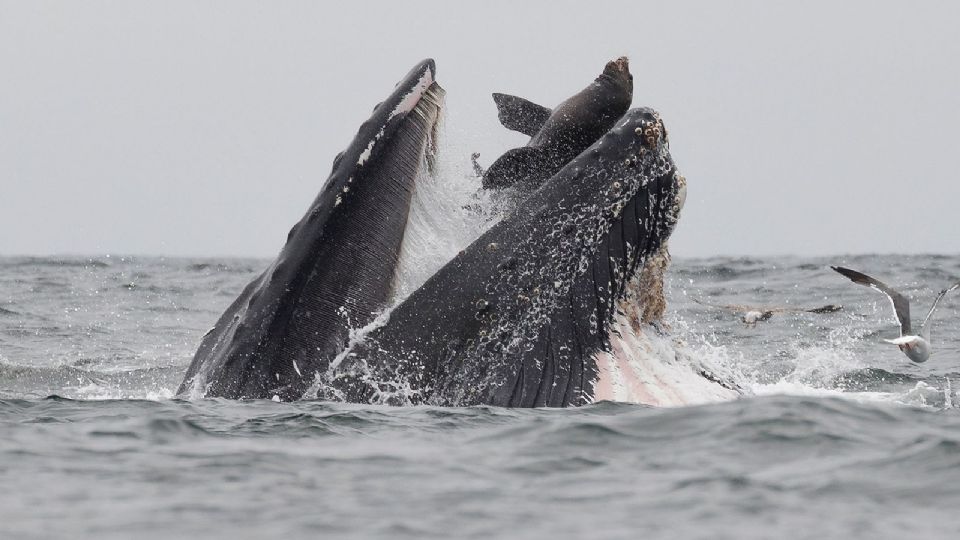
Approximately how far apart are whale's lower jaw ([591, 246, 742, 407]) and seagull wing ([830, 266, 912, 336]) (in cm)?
285

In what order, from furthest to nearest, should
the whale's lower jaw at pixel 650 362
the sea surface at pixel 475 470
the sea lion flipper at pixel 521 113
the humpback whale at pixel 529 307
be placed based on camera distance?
the sea lion flipper at pixel 521 113
the whale's lower jaw at pixel 650 362
the humpback whale at pixel 529 307
the sea surface at pixel 475 470

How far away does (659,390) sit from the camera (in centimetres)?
723

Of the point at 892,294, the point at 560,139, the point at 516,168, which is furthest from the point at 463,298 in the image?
the point at 892,294

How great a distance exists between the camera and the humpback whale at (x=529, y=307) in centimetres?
683

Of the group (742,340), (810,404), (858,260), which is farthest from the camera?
(858,260)

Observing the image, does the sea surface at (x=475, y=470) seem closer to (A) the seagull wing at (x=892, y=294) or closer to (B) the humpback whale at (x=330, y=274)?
(B) the humpback whale at (x=330, y=274)

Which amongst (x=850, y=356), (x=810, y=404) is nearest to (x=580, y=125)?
(x=810, y=404)

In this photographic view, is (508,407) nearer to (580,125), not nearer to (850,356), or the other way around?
(580,125)

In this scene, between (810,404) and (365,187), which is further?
(810,404)

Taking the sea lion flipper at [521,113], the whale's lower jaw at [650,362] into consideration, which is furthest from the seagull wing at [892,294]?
the sea lion flipper at [521,113]

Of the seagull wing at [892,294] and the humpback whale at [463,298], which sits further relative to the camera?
the seagull wing at [892,294]

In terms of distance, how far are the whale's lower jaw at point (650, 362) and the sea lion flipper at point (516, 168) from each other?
2.50 feet

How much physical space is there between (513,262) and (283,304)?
1143 millimetres

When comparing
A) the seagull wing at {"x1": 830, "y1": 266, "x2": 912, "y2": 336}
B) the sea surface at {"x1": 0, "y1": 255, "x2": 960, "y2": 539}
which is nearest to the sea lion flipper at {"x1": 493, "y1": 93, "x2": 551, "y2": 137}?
the sea surface at {"x1": 0, "y1": 255, "x2": 960, "y2": 539}
